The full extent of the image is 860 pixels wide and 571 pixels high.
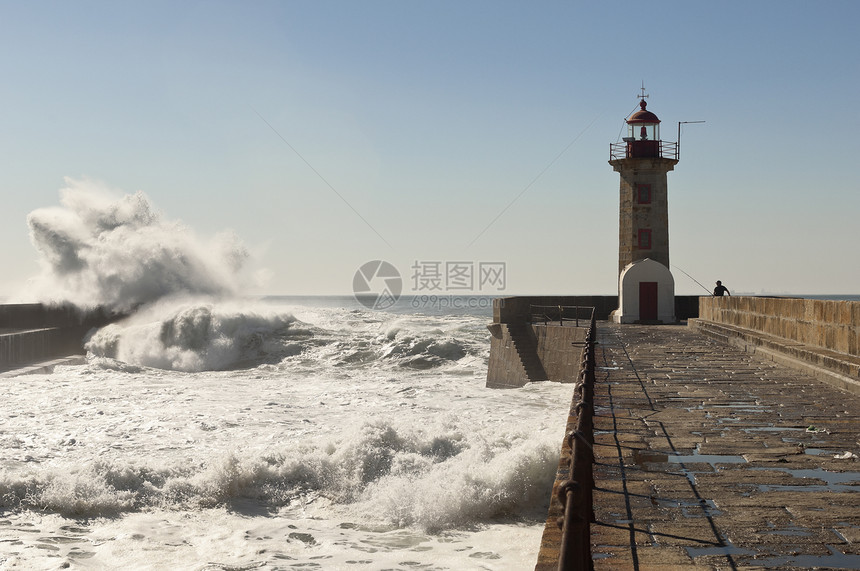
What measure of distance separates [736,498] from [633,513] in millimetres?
639

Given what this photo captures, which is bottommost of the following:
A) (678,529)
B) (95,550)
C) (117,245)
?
Result: (95,550)

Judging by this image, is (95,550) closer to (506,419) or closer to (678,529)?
(678,529)

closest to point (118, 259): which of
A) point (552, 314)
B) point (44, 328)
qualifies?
point (44, 328)

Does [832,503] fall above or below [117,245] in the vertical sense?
below

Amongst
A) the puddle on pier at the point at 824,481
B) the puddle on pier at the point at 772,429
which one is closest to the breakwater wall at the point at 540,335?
the puddle on pier at the point at 772,429

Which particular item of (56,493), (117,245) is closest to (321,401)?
(56,493)

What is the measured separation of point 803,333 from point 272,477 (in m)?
7.49

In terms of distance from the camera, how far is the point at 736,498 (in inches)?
141

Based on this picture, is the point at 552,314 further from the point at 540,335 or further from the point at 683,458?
the point at 683,458

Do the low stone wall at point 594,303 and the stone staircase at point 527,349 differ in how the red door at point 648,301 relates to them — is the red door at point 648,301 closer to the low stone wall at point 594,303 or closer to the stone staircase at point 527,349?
the low stone wall at point 594,303

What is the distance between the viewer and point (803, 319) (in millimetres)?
10031

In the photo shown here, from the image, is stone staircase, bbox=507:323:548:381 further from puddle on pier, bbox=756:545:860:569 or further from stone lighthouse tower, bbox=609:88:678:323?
puddle on pier, bbox=756:545:860:569

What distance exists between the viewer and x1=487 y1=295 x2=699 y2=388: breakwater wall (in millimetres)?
16913

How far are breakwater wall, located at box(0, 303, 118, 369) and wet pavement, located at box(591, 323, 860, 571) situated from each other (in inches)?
808
